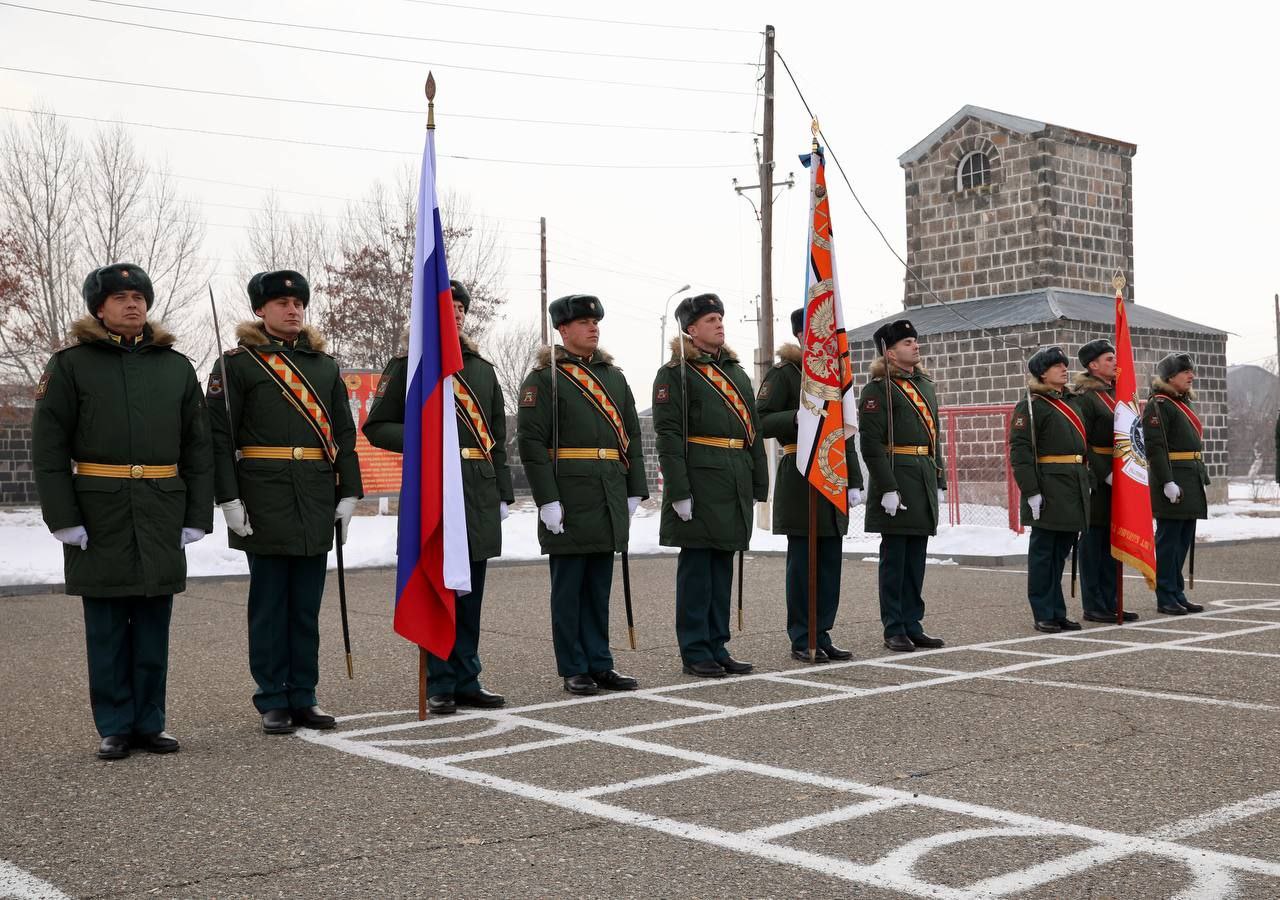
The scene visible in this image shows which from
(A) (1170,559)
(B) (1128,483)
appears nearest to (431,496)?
(B) (1128,483)

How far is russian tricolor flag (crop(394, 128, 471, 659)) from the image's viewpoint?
6223mm

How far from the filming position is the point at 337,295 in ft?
115

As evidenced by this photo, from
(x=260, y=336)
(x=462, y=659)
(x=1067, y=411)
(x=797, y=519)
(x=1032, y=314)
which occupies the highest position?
(x=1032, y=314)

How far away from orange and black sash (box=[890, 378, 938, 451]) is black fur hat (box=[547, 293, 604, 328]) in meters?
2.36

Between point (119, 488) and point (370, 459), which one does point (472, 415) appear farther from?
point (370, 459)

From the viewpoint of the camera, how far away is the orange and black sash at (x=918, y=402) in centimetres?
855

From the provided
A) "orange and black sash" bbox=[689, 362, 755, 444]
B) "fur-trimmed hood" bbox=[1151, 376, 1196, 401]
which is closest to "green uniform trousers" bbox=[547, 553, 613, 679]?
"orange and black sash" bbox=[689, 362, 755, 444]

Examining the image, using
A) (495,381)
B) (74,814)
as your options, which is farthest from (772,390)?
(74,814)

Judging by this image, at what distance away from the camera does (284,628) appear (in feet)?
20.2

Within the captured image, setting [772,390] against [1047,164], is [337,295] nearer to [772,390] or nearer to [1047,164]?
[1047,164]

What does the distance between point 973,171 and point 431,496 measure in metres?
23.3

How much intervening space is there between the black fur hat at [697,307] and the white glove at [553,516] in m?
1.39

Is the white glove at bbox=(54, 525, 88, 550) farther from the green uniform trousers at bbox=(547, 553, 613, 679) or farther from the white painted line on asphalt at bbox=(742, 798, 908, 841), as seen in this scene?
the white painted line on asphalt at bbox=(742, 798, 908, 841)

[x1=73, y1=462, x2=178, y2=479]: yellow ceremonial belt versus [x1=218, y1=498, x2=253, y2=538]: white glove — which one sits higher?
[x1=73, y1=462, x2=178, y2=479]: yellow ceremonial belt
